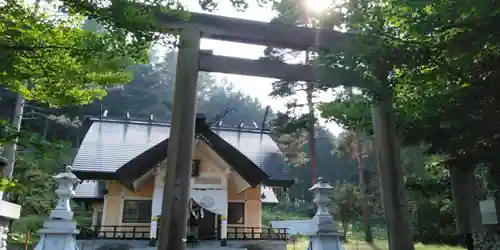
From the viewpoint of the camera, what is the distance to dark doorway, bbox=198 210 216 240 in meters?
12.1

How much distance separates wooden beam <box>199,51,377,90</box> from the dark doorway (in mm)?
7516

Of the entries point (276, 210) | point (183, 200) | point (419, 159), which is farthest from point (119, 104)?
point (183, 200)

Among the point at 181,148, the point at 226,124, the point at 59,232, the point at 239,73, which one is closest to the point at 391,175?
the point at 239,73

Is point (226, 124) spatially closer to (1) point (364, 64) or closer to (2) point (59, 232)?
(2) point (59, 232)

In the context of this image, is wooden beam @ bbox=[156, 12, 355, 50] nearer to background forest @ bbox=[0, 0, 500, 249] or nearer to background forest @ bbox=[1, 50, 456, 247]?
background forest @ bbox=[0, 0, 500, 249]

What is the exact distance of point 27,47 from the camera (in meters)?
3.71

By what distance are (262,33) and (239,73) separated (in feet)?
2.39

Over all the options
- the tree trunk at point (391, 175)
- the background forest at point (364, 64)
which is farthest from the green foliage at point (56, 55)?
the tree trunk at point (391, 175)

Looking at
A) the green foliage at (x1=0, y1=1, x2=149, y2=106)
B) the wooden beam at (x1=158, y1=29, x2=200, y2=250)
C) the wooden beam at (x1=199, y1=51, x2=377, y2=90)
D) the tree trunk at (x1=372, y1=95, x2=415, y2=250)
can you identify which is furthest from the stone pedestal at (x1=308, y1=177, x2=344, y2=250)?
the green foliage at (x1=0, y1=1, x2=149, y2=106)

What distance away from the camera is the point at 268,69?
234 inches

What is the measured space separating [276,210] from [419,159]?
55.8 ft

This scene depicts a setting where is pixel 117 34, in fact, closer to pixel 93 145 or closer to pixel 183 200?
pixel 183 200

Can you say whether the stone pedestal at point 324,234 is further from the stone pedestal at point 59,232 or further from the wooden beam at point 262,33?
the stone pedestal at point 59,232

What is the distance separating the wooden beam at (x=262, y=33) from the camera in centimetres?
563
